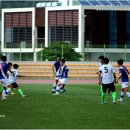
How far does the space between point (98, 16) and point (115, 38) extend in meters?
3.23

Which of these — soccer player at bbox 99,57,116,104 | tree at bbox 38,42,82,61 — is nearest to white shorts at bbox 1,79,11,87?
soccer player at bbox 99,57,116,104

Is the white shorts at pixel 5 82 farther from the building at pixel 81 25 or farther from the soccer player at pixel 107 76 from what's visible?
the building at pixel 81 25

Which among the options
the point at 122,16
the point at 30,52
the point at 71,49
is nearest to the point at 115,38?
the point at 122,16

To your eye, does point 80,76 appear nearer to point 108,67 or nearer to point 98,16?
point 98,16

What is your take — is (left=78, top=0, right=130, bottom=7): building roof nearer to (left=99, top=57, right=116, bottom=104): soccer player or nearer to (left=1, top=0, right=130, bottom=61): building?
(left=1, top=0, right=130, bottom=61): building

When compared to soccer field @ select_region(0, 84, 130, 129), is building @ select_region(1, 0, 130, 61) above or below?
above

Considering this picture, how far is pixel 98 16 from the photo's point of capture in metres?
80.7

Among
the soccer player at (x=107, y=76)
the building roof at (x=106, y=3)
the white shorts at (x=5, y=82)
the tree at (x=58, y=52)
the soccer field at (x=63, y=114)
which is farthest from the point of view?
the building roof at (x=106, y=3)

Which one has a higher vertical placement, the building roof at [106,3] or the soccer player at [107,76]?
the building roof at [106,3]

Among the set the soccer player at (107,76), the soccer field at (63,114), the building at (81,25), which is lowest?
the soccer field at (63,114)

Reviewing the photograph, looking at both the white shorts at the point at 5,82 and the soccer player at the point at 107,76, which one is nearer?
the soccer player at the point at 107,76

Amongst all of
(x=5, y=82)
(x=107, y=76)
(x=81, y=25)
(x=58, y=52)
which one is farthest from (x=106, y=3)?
(x=107, y=76)

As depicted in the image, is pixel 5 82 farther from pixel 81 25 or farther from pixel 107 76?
pixel 81 25

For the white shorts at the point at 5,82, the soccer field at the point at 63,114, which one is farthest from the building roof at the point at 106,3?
the soccer field at the point at 63,114
